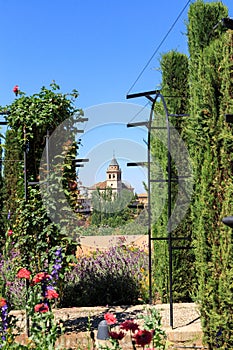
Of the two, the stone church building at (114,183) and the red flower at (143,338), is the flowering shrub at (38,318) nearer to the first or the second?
the red flower at (143,338)

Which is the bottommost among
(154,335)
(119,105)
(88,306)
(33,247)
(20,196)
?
(88,306)

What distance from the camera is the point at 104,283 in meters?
5.79

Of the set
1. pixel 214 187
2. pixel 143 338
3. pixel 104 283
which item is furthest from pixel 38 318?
pixel 104 283

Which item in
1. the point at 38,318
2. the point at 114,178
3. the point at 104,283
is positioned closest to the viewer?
the point at 38,318

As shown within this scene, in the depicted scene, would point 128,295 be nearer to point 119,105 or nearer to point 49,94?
point 49,94

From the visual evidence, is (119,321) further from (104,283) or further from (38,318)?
(38,318)

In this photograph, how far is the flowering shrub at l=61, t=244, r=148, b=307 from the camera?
557cm

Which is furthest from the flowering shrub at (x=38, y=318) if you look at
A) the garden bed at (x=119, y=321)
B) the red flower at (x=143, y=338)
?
the red flower at (x=143, y=338)

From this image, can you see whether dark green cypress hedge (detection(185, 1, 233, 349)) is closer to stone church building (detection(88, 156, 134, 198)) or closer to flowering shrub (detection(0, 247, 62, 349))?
flowering shrub (detection(0, 247, 62, 349))

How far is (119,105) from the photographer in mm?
8609

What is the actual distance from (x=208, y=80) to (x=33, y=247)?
2328mm

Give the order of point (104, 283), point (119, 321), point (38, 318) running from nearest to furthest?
1. point (38, 318)
2. point (119, 321)
3. point (104, 283)

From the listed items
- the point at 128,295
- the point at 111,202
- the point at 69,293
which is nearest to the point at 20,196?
the point at 69,293

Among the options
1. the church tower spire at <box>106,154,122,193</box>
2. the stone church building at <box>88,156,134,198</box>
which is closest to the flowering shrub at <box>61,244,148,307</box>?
the stone church building at <box>88,156,134,198</box>
